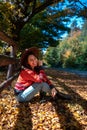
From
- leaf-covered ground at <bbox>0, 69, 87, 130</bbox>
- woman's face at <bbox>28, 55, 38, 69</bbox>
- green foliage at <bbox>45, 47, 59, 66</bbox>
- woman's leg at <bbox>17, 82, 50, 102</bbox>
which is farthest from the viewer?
green foliage at <bbox>45, 47, 59, 66</bbox>

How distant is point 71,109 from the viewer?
5.95 metres

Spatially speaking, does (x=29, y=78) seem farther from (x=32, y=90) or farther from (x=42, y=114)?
(x=42, y=114)

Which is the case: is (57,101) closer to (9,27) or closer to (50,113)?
(50,113)

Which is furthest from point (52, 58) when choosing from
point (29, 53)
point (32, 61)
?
point (32, 61)

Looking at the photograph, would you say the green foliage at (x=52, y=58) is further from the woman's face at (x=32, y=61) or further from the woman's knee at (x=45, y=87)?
the woman's knee at (x=45, y=87)

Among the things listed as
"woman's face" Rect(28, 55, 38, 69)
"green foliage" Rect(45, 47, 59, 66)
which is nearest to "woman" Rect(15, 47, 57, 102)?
"woman's face" Rect(28, 55, 38, 69)

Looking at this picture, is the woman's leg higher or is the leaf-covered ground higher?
the woman's leg

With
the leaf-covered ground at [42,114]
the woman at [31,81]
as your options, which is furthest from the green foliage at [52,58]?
the woman at [31,81]

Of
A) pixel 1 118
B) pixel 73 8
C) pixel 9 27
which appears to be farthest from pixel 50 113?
pixel 73 8

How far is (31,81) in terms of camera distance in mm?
6031

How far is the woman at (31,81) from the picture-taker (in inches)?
235

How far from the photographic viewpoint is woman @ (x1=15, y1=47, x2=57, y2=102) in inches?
235

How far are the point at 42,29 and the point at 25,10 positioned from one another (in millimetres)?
13861

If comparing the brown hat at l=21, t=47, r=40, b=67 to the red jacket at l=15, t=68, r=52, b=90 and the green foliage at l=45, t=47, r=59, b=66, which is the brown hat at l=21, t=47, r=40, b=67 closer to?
the red jacket at l=15, t=68, r=52, b=90
